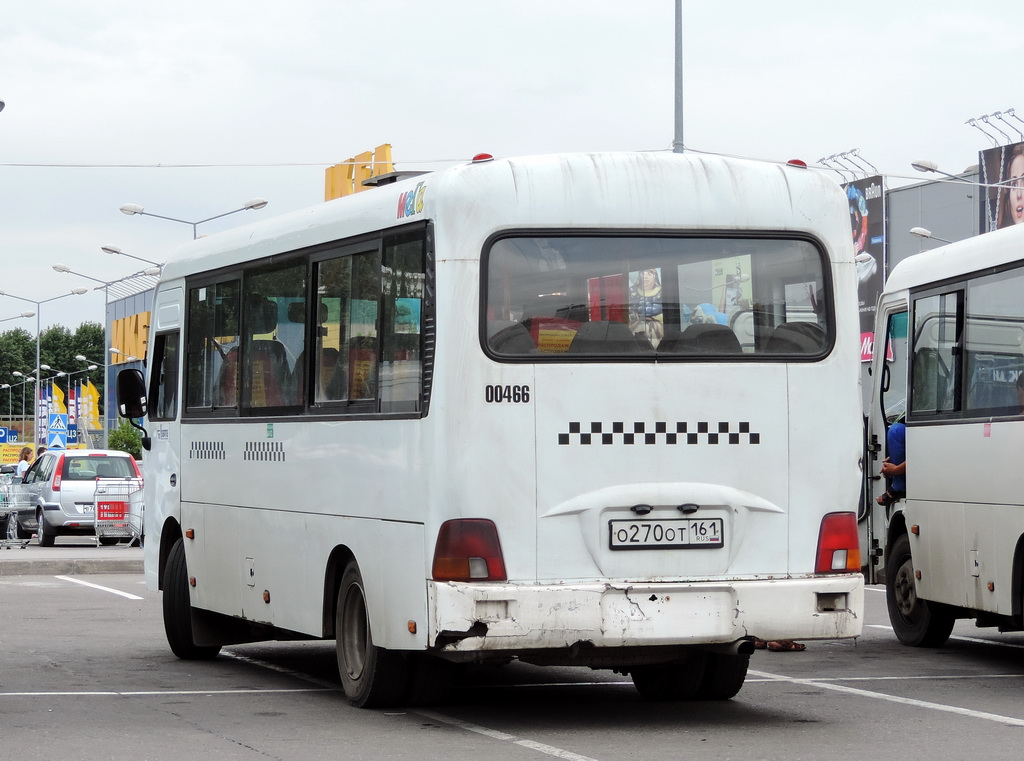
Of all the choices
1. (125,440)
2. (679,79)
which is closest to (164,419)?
(679,79)

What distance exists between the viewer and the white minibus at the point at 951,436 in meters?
12.8

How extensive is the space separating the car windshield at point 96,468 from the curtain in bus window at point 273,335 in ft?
72.9

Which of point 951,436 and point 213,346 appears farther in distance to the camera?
point 951,436

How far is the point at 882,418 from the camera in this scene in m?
15.2

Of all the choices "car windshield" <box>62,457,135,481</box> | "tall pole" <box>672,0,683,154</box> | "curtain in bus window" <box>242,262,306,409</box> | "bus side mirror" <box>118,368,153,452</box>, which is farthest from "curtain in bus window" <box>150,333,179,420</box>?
"car windshield" <box>62,457,135,481</box>

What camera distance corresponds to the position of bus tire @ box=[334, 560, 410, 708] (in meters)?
10.3

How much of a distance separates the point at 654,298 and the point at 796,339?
847mm

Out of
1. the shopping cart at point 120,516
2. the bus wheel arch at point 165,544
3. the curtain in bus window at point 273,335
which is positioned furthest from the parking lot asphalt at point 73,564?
the curtain in bus window at point 273,335

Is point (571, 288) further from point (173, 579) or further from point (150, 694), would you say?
point (173, 579)

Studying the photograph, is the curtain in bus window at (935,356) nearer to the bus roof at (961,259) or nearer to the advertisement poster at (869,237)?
the bus roof at (961,259)

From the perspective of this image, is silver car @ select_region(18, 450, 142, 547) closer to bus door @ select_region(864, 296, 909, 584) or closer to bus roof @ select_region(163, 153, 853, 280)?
bus door @ select_region(864, 296, 909, 584)

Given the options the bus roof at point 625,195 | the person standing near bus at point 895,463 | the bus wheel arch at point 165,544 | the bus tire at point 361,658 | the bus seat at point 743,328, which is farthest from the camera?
the person standing near bus at point 895,463

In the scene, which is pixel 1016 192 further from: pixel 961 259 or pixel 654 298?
pixel 654 298

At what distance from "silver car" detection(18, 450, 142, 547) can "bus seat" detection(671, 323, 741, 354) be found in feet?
79.7
